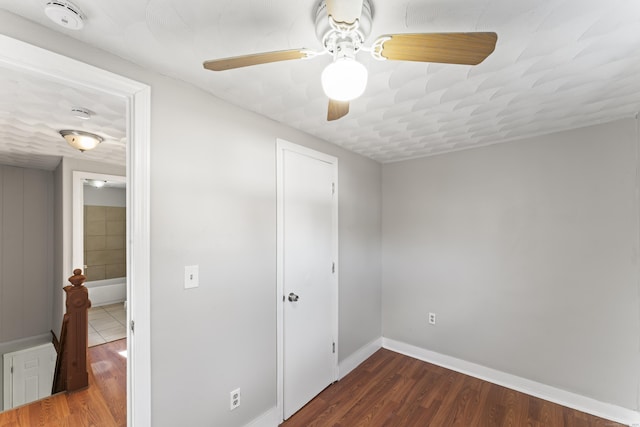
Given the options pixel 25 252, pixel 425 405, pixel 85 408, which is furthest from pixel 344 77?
pixel 25 252

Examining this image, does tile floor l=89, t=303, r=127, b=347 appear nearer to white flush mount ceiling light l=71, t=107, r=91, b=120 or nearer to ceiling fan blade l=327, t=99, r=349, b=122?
white flush mount ceiling light l=71, t=107, r=91, b=120

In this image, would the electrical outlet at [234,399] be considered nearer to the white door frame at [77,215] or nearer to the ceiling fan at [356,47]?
the ceiling fan at [356,47]

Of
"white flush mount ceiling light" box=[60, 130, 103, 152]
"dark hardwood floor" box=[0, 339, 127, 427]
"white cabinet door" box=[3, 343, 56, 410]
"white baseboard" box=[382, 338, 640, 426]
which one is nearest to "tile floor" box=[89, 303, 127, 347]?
"white cabinet door" box=[3, 343, 56, 410]

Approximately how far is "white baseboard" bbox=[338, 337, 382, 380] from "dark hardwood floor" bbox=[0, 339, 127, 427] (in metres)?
1.85

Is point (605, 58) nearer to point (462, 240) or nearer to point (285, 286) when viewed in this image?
point (462, 240)

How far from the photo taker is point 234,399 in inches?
69.2

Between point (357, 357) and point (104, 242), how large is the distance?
17.4 ft

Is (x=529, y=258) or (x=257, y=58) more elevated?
(x=257, y=58)

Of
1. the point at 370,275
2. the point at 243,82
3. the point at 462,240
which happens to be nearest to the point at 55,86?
the point at 243,82

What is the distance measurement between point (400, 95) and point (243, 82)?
→ 0.94 m

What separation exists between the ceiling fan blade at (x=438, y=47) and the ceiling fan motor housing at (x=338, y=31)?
9cm

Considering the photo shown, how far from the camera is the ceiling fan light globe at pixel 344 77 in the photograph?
871 mm

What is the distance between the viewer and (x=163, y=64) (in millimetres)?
1351

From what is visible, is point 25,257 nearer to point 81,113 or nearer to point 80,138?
point 80,138
